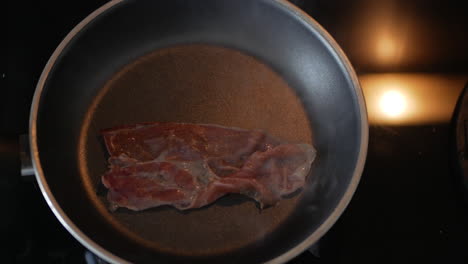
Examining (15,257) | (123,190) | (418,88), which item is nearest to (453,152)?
(418,88)

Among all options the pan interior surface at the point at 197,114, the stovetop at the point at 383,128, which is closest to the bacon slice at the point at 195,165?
the pan interior surface at the point at 197,114

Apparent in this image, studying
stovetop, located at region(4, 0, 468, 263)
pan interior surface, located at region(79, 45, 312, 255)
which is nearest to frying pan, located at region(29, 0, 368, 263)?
pan interior surface, located at region(79, 45, 312, 255)

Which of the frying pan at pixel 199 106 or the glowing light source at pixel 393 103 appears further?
the glowing light source at pixel 393 103

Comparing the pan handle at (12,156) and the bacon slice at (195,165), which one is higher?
the pan handle at (12,156)

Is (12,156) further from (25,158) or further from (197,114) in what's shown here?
(197,114)

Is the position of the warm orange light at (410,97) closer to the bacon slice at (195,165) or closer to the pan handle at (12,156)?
the bacon slice at (195,165)

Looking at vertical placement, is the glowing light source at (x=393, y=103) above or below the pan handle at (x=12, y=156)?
below

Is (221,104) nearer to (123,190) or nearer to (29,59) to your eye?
(123,190)

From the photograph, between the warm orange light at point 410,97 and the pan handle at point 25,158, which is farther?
the warm orange light at point 410,97

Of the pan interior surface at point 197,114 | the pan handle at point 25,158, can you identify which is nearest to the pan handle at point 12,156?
the pan handle at point 25,158

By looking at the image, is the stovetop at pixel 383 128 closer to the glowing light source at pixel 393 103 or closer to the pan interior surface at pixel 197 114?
the glowing light source at pixel 393 103
